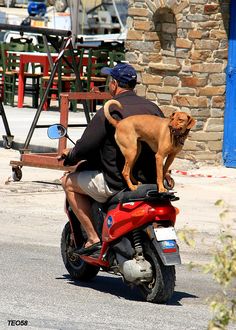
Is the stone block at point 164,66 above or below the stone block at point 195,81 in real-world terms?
above

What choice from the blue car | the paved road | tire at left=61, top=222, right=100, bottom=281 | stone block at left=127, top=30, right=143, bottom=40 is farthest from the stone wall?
the blue car

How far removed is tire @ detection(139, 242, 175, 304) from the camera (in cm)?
823

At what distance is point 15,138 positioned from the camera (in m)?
18.7

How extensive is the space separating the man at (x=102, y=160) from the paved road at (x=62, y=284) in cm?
45

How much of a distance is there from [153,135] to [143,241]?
78cm

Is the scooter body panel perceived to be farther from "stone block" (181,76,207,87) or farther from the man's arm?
"stone block" (181,76,207,87)

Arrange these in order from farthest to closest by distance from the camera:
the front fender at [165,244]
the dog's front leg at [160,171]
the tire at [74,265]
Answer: the tire at [74,265], the dog's front leg at [160,171], the front fender at [165,244]

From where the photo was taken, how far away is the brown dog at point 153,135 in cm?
839

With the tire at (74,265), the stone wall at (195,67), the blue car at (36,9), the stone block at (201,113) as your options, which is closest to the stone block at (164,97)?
the stone wall at (195,67)

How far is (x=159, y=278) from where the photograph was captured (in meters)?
8.24

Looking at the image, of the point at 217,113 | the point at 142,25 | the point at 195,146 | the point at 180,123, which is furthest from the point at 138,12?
the point at 180,123

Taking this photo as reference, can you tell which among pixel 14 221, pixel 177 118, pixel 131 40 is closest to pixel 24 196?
pixel 14 221

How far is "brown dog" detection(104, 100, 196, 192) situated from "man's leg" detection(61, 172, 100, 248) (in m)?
0.52

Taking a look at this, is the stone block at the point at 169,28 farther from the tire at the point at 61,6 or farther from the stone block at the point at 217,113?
the tire at the point at 61,6
